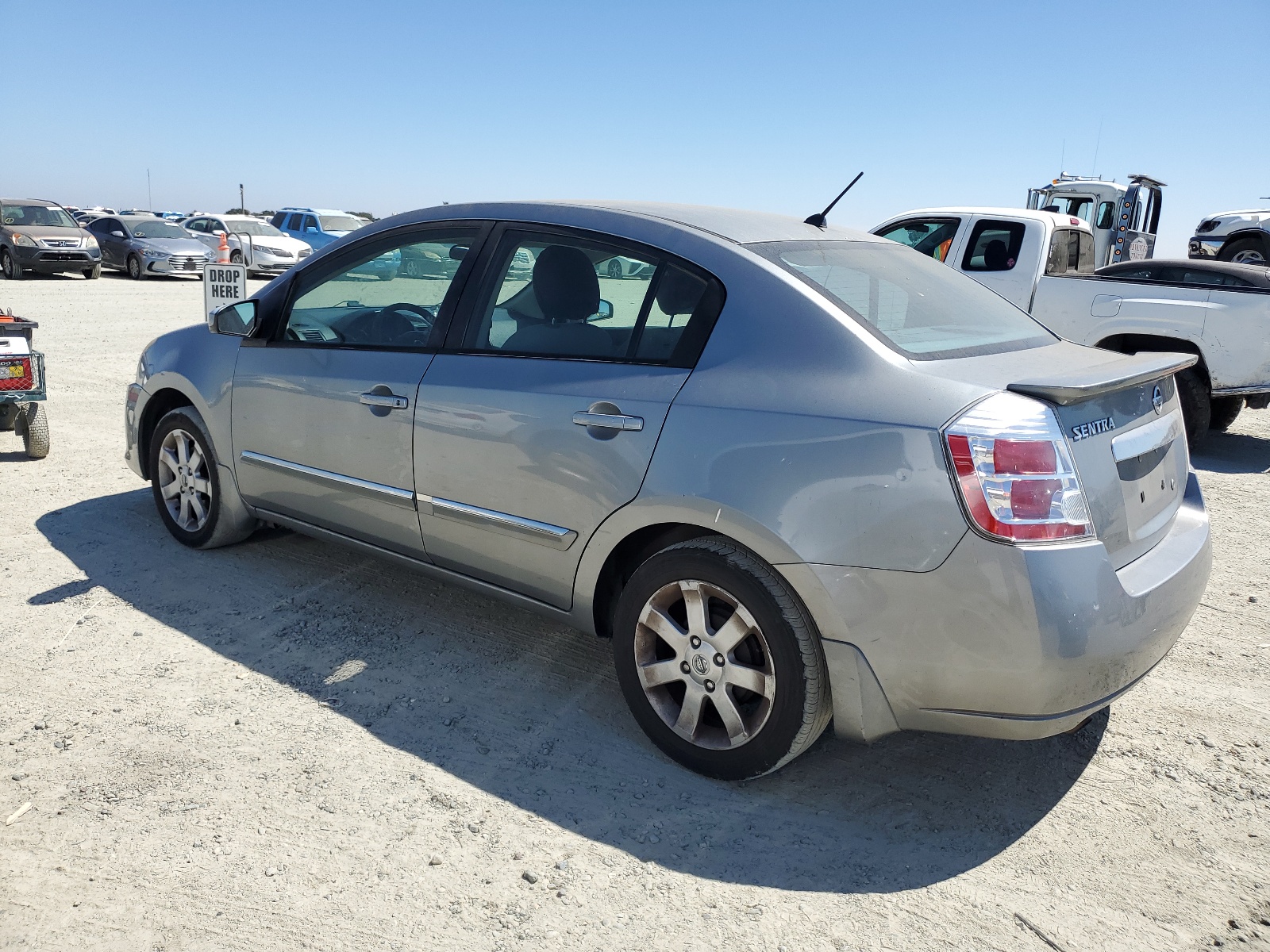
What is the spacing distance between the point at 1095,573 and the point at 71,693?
3.34m

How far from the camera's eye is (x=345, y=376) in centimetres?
403

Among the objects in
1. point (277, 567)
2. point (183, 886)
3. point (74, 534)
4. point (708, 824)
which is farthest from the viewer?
point (74, 534)

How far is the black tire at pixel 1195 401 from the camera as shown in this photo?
8180 mm

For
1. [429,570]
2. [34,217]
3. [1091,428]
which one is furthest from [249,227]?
[1091,428]

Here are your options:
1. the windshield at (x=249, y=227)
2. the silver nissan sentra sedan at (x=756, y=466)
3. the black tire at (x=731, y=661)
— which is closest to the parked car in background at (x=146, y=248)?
the windshield at (x=249, y=227)

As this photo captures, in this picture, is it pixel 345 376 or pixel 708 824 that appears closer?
pixel 708 824

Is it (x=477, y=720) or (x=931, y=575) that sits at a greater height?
(x=931, y=575)

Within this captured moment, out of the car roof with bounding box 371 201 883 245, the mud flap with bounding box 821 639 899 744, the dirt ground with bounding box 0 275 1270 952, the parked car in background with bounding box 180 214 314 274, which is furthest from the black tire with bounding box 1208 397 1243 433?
the parked car in background with bounding box 180 214 314 274

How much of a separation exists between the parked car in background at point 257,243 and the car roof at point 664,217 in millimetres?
21805

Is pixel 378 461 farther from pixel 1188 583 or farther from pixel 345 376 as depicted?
pixel 1188 583

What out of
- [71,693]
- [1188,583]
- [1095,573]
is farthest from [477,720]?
[1188,583]

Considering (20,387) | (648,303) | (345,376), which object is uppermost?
(648,303)

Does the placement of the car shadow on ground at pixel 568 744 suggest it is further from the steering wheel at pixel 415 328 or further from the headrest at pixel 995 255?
the headrest at pixel 995 255

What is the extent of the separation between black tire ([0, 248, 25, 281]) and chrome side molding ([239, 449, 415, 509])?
2177cm
